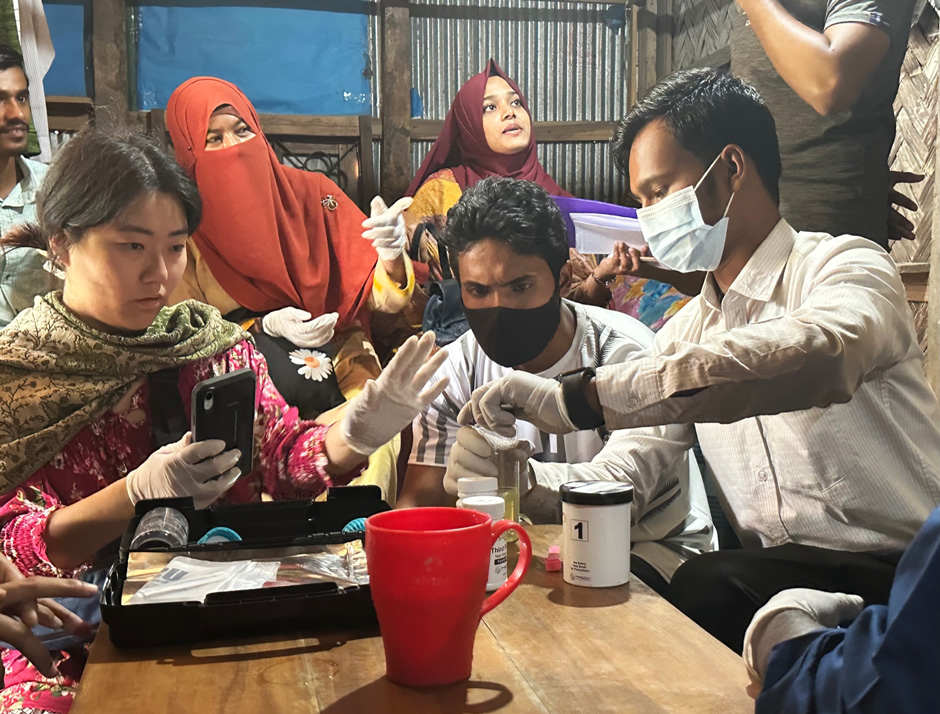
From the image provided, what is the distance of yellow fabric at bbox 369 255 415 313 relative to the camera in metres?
1.98

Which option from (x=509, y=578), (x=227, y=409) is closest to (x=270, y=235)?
(x=227, y=409)

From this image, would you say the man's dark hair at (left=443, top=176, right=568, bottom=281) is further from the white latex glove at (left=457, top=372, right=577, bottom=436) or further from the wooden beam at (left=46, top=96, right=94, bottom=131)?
the wooden beam at (left=46, top=96, right=94, bottom=131)

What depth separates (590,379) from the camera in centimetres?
156

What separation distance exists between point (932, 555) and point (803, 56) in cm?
111

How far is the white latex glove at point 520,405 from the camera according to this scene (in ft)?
5.34

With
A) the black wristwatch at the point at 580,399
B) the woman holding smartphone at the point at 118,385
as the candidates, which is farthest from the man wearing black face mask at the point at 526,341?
the black wristwatch at the point at 580,399

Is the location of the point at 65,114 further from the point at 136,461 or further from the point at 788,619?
the point at 788,619

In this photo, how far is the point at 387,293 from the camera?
78.1 inches

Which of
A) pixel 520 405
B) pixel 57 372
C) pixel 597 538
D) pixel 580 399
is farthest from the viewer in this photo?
pixel 57 372

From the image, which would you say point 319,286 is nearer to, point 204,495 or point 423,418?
point 423,418

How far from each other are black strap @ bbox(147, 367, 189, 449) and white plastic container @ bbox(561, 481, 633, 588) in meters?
1.02

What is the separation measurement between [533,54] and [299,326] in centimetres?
84

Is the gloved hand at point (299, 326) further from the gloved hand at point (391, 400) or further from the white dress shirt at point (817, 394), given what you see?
the white dress shirt at point (817, 394)

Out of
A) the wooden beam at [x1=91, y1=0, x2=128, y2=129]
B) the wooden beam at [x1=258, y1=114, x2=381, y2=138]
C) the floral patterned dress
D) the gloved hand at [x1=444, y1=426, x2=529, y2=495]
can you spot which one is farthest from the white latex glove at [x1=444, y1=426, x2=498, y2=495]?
the wooden beam at [x1=91, y1=0, x2=128, y2=129]
